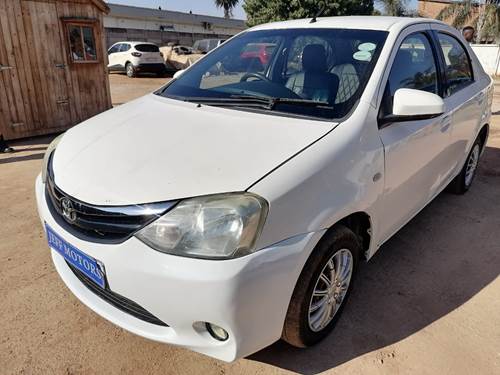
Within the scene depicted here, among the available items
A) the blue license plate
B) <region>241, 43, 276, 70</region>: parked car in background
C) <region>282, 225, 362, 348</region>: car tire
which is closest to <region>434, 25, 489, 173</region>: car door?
<region>241, 43, 276, 70</region>: parked car in background

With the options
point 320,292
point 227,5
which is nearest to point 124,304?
point 320,292

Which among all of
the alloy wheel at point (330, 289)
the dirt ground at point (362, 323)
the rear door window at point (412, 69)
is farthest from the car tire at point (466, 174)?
the alloy wheel at point (330, 289)

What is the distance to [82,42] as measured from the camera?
25.7 ft

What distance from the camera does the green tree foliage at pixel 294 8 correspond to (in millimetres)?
24156

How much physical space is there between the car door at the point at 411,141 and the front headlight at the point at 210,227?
1064 millimetres

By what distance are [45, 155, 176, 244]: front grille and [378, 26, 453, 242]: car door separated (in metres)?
1.39

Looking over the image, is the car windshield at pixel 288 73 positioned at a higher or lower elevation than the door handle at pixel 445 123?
higher

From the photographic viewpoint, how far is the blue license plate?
1.88 meters

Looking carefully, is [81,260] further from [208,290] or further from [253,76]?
[253,76]

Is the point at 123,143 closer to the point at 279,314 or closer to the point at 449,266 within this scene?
the point at 279,314

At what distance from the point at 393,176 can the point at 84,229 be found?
1750mm

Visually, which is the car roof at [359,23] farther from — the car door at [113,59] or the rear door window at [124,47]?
the car door at [113,59]

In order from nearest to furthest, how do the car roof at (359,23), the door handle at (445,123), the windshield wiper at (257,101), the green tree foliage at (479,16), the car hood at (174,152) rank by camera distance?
the car hood at (174,152) < the windshield wiper at (257,101) < the car roof at (359,23) < the door handle at (445,123) < the green tree foliage at (479,16)

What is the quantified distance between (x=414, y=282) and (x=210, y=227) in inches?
72.9
